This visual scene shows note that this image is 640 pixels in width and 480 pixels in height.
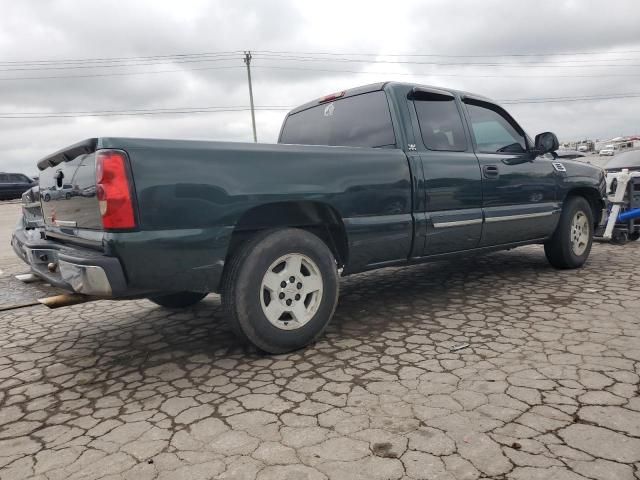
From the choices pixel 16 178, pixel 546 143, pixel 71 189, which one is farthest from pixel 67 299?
pixel 16 178

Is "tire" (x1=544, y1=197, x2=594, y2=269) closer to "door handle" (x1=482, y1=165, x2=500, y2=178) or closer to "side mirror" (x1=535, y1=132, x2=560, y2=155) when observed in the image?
"side mirror" (x1=535, y1=132, x2=560, y2=155)

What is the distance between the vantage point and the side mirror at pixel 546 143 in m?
4.77

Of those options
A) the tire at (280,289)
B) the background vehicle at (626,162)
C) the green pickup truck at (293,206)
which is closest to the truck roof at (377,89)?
the green pickup truck at (293,206)

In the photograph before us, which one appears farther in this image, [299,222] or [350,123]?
[350,123]

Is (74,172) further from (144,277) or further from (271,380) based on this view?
(271,380)

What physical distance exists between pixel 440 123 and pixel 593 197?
8.87 feet

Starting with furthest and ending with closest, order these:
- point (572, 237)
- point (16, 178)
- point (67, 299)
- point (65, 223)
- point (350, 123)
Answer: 1. point (16, 178)
2. point (572, 237)
3. point (350, 123)
4. point (65, 223)
5. point (67, 299)

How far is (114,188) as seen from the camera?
2.53 meters

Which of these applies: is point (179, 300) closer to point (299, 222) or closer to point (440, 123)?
point (299, 222)

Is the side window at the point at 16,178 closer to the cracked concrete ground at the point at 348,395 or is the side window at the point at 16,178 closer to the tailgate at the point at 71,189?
the cracked concrete ground at the point at 348,395

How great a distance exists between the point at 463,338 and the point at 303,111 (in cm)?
271

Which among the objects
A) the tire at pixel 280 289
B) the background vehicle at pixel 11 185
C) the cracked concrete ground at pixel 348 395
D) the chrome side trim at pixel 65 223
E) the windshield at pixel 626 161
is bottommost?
the cracked concrete ground at pixel 348 395

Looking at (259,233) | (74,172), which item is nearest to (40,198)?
(74,172)

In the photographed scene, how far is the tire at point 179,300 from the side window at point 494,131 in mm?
2999
